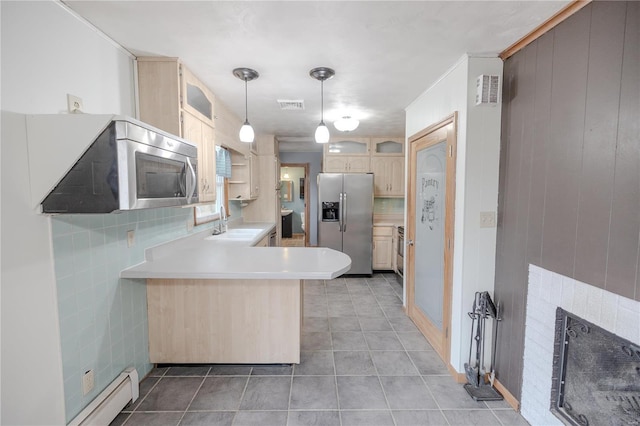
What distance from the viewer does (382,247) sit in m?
4.94

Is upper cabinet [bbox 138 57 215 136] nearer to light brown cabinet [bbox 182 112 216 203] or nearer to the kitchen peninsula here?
light brown cabinet [bbox 182 112 216 203]

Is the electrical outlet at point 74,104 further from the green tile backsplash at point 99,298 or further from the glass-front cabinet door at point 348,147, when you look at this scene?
the glass-front cabinet door at point 348,147

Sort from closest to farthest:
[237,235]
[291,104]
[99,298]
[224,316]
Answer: [99,298] < [224,316] < [291,104] < [237,235]

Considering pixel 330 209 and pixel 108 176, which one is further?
pixel 330 209

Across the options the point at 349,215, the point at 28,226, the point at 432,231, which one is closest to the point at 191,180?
the point at 28,226

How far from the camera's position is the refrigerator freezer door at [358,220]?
4.75m

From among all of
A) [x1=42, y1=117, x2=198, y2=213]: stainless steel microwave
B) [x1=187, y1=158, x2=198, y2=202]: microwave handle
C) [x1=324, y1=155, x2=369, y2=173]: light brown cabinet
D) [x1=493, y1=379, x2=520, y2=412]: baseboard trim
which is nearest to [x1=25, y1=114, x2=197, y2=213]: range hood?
[x1=42, y1=117, x2=198, y2=213]: stainless steel microwave

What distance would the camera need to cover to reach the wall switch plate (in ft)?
6.86

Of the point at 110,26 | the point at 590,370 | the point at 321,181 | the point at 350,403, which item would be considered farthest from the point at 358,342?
the point at 110,26

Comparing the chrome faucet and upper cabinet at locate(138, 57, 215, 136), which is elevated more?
upper cabinet at locate(138, 57, 215, 136)

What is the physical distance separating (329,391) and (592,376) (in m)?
1.51

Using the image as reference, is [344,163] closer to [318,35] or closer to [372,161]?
[372,161]

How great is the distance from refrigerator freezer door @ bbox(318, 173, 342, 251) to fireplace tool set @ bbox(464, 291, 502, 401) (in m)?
2.83

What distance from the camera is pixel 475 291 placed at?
2.12 meters
